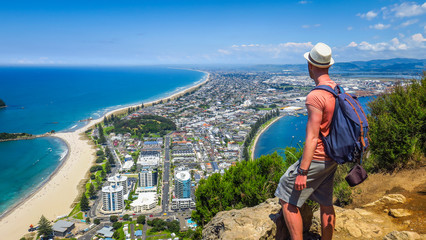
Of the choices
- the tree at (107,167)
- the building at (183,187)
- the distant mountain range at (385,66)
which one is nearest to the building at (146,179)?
the building at (183,187)

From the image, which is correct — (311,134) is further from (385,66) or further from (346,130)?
(385,66)

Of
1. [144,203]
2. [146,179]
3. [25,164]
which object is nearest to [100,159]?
[25,164]

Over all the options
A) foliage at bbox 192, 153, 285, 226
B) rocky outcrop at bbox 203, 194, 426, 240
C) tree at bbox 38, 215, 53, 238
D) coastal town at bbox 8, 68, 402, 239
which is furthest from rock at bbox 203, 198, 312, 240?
tree at bbox 38, 215, 53, 238

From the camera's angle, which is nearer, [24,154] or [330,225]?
[330,225]

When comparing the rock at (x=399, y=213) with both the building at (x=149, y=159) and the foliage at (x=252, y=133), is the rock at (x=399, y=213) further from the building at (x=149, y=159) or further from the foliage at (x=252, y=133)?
the building at (x=149, y=159)

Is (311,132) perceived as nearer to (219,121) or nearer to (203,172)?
(203,172)

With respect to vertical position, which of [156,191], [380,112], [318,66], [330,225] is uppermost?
[318,66]

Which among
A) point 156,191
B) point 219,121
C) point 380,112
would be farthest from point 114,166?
point 380,112

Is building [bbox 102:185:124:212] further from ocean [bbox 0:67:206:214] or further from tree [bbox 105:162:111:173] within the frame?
ocean [bbox 0:67:206:214]
